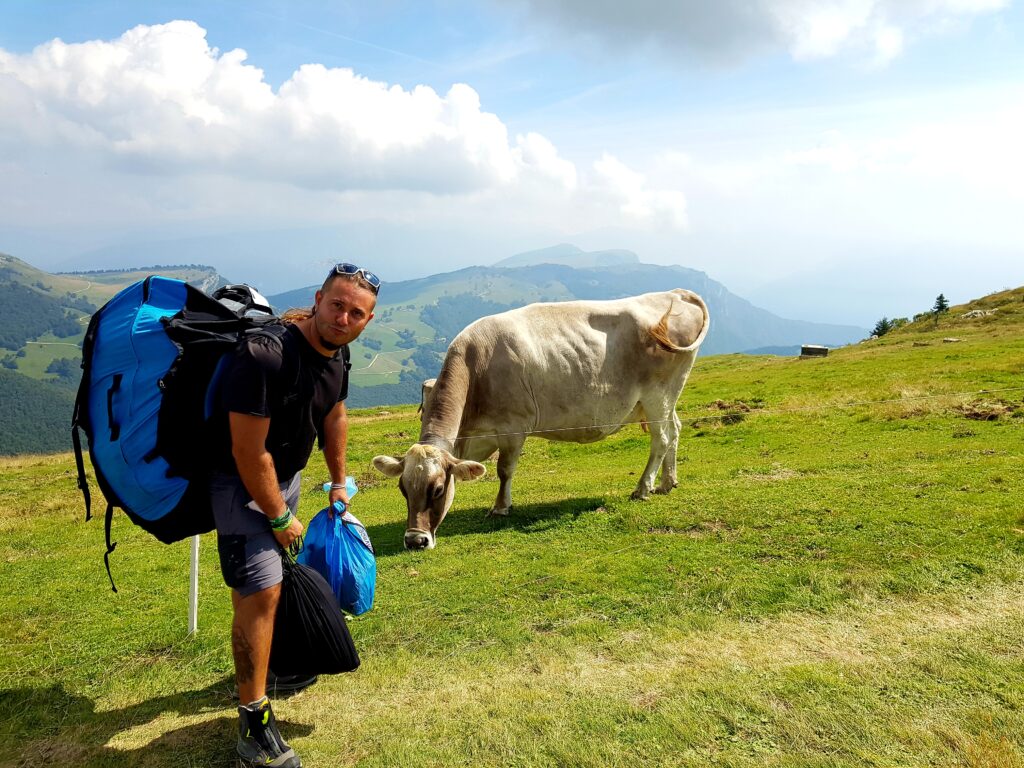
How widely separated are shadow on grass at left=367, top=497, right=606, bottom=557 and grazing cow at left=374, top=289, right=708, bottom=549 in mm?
401

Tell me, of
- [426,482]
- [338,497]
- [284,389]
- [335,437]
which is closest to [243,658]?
[338,497]

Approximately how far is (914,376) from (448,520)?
22630 millimetres

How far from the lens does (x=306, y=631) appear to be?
5.10 m

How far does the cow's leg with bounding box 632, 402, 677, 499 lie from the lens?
12227 millimetres

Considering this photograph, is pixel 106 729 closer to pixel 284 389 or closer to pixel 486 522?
pixel 284 389

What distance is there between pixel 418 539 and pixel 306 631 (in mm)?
4515

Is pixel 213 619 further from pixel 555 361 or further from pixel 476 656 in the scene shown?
pixel 555 361

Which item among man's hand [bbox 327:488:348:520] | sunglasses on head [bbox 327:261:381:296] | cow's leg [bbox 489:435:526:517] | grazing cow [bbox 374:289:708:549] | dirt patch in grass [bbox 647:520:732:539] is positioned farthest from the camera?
cow's leg [bbox 489:435:526:517]

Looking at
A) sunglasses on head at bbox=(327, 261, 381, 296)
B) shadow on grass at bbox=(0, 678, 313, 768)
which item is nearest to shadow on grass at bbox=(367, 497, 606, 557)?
shadow on grass at bbox=(0, 678, 313, 768)

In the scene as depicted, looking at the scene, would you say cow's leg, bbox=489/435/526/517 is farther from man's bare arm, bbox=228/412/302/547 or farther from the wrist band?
man's bare arm, bbox=228/412/302/547

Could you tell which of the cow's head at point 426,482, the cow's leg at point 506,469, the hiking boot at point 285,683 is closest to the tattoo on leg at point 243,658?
the hiking boot at point 285,683

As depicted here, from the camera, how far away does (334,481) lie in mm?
5887

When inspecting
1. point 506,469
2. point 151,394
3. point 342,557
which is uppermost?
point 151,394

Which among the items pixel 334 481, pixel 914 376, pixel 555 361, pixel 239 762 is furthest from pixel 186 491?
pixel 914 376
